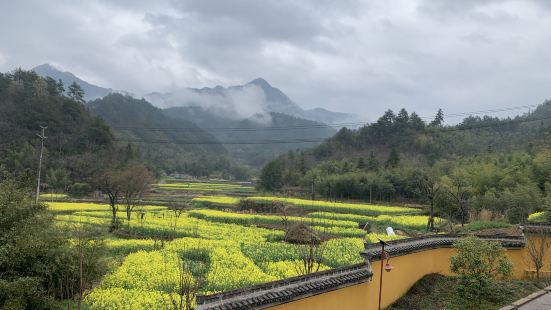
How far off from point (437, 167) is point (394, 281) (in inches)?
1820

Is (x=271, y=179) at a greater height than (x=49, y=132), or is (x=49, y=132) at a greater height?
(x=49, y=132)

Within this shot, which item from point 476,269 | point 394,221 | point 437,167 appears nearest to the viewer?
point 476,269

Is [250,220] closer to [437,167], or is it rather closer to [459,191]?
[459,191]

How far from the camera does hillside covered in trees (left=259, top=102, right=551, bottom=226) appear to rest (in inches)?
1313

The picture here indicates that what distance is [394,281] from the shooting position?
14.2 meters

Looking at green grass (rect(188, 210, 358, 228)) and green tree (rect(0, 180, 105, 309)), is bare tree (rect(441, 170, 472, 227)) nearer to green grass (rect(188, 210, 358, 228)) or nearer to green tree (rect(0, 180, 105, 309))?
green grass (rect(188, 210, 358, 228))

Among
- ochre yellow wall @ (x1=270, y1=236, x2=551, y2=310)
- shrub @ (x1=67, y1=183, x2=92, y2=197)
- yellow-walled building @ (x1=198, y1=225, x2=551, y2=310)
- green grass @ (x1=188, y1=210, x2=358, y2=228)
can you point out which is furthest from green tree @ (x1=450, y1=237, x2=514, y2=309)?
shrub @ (x1=67, y1=183, x2=92, y2=197)

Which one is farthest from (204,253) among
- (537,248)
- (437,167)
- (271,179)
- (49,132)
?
(49,132)

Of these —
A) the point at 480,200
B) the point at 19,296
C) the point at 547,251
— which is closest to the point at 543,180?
the point at 480,200

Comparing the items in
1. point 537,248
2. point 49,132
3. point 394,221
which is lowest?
point 394,221

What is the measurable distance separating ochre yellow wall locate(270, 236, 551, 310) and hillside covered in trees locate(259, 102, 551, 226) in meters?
8.06

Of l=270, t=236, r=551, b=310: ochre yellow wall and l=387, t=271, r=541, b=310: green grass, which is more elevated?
l=270, t=236, r=551, b=310: ochre yellow wall

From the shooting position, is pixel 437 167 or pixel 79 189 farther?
pixel 79 189

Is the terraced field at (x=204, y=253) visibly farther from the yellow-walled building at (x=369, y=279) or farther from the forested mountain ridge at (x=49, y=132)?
the forested mountain ridge at (x=49, y=132)
